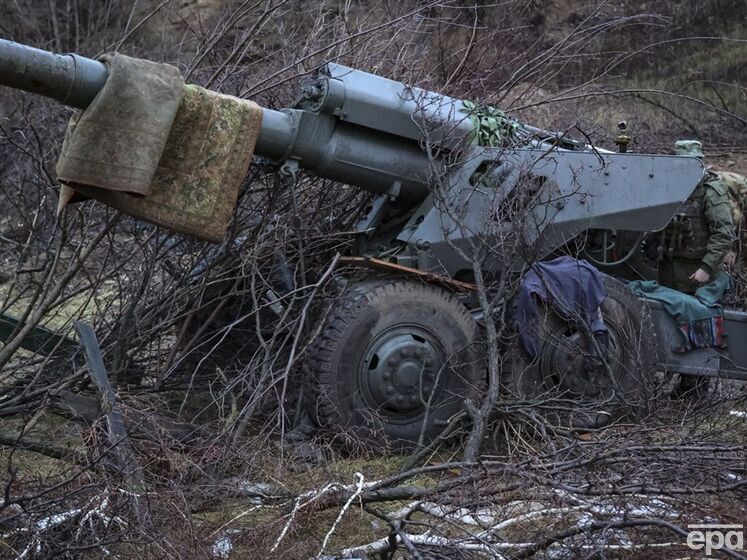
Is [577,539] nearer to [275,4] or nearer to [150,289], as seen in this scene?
[150,289]

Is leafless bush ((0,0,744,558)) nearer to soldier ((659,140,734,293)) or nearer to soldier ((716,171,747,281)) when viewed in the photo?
soldier ((659,140,734,293))

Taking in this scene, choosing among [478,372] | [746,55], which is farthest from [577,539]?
[746,55]

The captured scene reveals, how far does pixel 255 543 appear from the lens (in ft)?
14.5

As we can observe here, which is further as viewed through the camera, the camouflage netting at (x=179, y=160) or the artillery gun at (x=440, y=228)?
the artillery gun at (x=440, y=228)

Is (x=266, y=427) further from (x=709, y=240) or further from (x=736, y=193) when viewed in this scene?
(x=736, y=193)

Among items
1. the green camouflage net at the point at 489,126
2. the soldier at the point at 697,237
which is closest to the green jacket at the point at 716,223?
the soldier at the point at 697,237

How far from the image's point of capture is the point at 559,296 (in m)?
6.23

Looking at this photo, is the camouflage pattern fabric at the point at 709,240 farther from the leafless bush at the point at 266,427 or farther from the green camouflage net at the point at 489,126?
the green camouflage net at the point at 489,126

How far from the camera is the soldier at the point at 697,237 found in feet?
23.5

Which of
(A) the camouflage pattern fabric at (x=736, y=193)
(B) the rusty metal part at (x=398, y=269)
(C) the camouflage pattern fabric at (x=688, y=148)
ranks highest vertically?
(C) the camouflage pattern fabric at (x=688, y=148)

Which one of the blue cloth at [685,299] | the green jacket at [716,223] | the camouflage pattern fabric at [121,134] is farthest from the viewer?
the green jacket at [716,223]

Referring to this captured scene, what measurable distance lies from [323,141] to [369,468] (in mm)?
1774

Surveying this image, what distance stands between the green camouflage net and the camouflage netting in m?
1.36

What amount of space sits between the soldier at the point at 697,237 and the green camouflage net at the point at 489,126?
1.33 m
